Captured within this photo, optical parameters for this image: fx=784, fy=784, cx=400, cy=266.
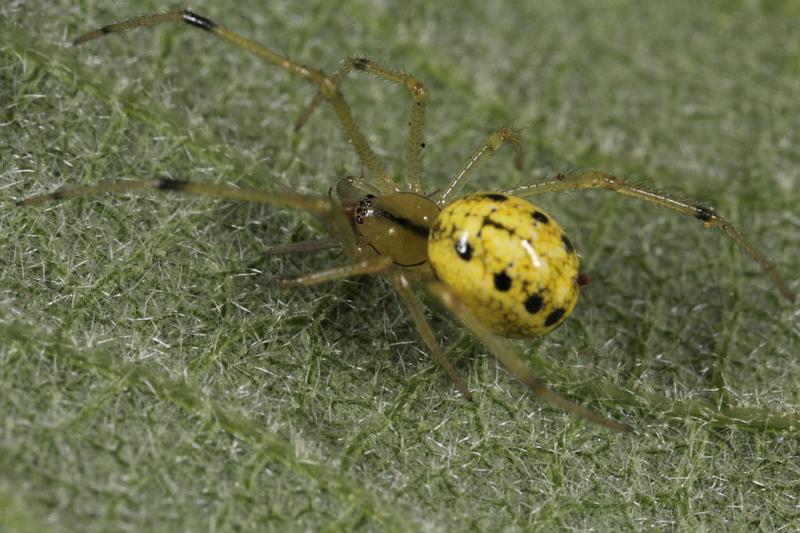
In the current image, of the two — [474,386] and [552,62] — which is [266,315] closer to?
[474,386]

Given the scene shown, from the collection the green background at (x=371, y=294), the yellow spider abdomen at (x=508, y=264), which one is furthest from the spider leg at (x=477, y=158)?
the yellow spider abdomen at (x=508, y=264)

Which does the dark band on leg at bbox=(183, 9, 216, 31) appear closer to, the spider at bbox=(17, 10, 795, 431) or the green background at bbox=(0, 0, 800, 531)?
the spider at bbox=(17, 10, 795, 431)

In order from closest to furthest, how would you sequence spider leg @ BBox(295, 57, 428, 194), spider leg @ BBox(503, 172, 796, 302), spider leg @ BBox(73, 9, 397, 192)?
1. spider leg @ BBox(73, 9, 397, 192)
2. spider leg @ BBox(503, 172, 796, 302)
3. spider leg @ BBox(295, 57, 428, 194)

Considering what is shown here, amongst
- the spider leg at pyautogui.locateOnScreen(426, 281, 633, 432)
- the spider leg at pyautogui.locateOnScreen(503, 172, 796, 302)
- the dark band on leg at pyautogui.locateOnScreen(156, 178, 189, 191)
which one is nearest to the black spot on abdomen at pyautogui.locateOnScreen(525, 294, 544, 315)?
the spider leg at pyautogui.locateOnScreen(426, 281, 633, 432)

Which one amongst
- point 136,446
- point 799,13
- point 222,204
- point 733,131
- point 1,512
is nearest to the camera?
point 1,512

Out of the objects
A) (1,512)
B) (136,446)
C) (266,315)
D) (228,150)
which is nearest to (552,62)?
(228,150)

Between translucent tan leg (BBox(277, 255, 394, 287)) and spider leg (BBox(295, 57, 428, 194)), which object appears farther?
spider leg (BBox(295, 57, 428, 194))
